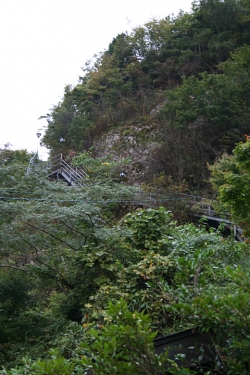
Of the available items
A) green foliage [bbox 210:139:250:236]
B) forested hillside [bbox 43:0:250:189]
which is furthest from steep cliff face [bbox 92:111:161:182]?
green foliage [bbox 210:139:250:236]

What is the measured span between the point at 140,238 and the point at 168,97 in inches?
593

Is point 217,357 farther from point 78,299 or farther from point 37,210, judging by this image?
point 37,210

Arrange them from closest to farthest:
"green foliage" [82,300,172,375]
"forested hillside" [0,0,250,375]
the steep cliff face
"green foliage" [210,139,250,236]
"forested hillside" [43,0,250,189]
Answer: "green foliage" [82,300,172,375] < "forested hillside" [0,0,250,375] < "green foliage" [210,139,250,236] < "forested hillside" [43,0,250,189] < the steep cliff face

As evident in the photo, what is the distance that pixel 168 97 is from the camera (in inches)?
858

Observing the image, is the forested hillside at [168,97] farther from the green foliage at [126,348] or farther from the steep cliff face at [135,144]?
the green foliage at [126,348]

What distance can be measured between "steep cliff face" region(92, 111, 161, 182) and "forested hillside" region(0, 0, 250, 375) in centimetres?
8

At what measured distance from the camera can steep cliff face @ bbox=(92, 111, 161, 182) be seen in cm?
2252

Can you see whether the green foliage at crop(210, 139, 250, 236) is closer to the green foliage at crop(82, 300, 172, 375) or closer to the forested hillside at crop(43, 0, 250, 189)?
the green foliage at crop(82, 300, 172, 375)

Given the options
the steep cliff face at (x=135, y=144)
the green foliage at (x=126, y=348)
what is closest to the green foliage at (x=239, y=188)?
the green foliage at (x=126, y=348)

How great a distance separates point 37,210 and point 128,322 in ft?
20.5

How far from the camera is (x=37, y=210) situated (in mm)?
8977

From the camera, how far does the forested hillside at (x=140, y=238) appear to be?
3.12 m

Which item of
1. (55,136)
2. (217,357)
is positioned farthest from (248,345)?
(55,136)

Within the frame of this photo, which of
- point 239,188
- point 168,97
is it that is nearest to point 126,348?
point 239,188
